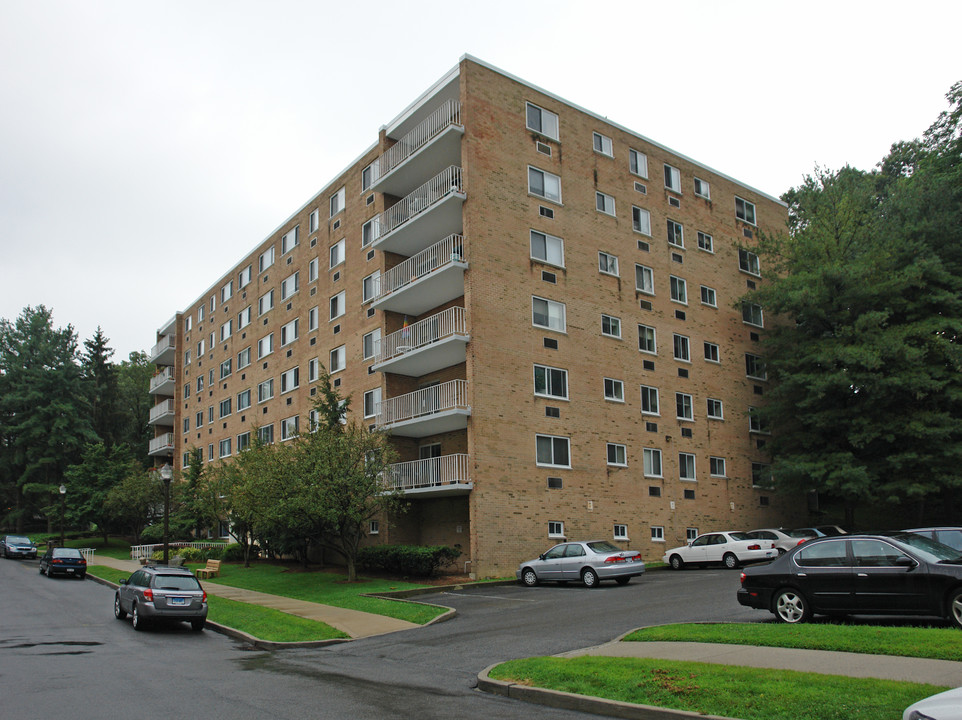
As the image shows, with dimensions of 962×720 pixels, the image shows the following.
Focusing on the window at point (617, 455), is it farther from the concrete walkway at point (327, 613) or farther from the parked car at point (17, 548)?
the parked car at point (17, 548)

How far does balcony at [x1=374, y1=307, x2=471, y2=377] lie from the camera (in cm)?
2833

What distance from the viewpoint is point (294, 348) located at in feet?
137

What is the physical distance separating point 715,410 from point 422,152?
17252 mm

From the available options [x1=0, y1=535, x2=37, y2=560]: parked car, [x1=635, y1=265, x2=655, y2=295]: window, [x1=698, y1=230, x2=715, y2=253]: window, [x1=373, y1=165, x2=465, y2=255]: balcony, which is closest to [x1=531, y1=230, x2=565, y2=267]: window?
[x1=373, y1=165, x2=465, y2=255]: balcony

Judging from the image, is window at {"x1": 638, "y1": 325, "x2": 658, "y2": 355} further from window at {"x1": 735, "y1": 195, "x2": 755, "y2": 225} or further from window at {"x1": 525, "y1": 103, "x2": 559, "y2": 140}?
window at {"x1": 735, "y1": 195, "x2": 755, "y2": 225}

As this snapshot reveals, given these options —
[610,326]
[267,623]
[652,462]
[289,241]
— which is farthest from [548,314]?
[289,241]

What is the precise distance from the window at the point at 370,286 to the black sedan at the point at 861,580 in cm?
2354

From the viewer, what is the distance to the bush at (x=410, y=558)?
2592 centimetres

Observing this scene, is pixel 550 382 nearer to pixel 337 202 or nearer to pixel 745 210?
pixel 337 202

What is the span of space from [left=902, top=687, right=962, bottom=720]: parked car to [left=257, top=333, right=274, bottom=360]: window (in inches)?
1665

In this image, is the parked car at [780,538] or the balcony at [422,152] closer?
the parked car at [780,538]

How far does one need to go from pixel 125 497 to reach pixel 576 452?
93.3 ft

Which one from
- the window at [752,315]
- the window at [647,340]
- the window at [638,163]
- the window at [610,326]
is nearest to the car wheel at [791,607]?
the window at [610,326]

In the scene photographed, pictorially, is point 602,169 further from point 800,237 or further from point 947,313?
point 947,313
